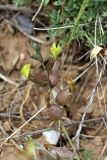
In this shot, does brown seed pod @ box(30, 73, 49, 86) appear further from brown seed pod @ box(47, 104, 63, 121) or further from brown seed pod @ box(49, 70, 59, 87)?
brown seed pod @ box(47, 104, 63, 121)

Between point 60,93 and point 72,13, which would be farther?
point 72,13

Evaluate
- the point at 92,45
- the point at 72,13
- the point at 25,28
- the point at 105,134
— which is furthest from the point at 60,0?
the point at 105,134

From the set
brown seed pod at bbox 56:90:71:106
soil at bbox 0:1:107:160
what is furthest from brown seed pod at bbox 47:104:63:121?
soil at bbox 0:1:107:160

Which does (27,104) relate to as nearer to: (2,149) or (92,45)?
(2,149)

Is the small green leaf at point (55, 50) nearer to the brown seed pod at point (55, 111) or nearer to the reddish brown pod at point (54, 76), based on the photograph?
the reddish brown pod at point (54, 76)

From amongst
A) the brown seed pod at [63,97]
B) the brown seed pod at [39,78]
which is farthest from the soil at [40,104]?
the brown seed pod at [63,97]
